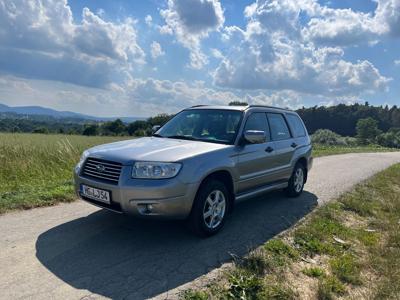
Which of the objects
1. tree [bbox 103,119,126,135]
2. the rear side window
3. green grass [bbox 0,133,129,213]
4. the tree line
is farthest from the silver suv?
the tree line

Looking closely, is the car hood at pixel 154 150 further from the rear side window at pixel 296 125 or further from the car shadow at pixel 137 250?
the rear side window at pixel 296 125

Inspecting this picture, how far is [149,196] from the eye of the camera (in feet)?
13.5

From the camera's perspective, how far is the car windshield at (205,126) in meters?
5.41

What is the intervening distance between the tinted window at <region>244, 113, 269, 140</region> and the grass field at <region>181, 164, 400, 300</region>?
171 centimetres

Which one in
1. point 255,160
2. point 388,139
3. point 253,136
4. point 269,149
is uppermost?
point 253,136

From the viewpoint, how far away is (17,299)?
3.09 metres

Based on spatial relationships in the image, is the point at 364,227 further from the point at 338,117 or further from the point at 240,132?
the point at 338,117

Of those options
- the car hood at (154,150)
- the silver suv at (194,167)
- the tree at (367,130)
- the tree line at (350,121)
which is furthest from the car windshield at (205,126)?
the tree at (367,130)

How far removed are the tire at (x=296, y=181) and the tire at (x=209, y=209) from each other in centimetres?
265

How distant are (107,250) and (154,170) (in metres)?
1.11

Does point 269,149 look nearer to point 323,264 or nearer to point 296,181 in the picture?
point 296,181

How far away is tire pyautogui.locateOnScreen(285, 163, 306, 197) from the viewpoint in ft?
23.7

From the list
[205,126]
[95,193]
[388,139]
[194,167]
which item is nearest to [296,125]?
[205,126]

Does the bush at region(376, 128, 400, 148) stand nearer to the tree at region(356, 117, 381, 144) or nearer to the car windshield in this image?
the tree at region(356, 117, 381, 144)
